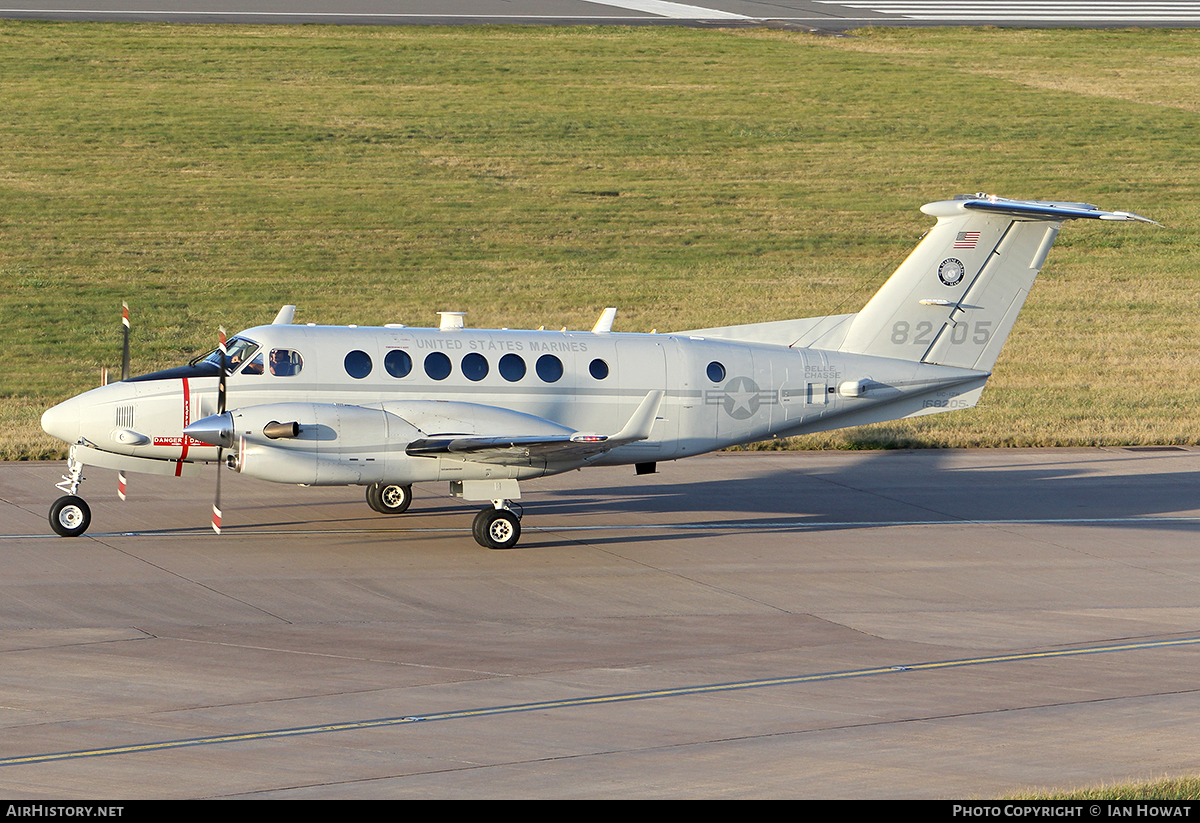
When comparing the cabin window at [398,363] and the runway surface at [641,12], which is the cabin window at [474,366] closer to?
the cabin window at [398,363]

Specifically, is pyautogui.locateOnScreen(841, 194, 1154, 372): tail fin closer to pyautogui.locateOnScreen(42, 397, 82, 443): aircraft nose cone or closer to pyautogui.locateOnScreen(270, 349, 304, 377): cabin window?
pyautogui.locateOnScreen(270, 349, 304, 377): cabin window

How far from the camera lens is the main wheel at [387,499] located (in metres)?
20.2

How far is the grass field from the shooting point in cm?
3741

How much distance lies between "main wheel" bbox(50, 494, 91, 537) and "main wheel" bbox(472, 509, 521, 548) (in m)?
4.91

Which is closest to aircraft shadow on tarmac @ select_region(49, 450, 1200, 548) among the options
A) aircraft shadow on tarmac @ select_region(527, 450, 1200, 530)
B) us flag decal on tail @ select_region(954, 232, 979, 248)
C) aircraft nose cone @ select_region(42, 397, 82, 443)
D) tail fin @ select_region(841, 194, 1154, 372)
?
aircraft shadow on tarmac @ select_region(527, 450, 1200, 530)

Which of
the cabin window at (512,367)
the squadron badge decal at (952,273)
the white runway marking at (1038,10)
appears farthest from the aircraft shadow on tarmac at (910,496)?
the white runway marking at (1038,10)

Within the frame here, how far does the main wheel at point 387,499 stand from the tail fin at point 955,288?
678cm

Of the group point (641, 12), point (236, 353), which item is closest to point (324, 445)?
point (236, 353)

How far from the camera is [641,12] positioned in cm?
6312

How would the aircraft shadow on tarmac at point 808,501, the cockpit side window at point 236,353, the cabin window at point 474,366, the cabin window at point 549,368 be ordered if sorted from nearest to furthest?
the cockpit side window at point 236,353 < the cabin window at point 474,366 < the cabin window at point 549,368 < the aircraft shadow on tarmac at point 808,501
